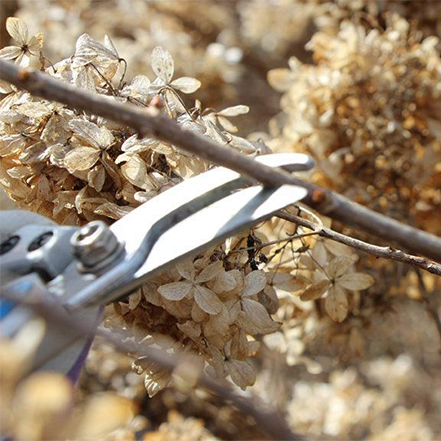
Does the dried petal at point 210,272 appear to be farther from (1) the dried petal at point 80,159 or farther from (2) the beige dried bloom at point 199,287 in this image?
(1) the dried petal at point 80,159

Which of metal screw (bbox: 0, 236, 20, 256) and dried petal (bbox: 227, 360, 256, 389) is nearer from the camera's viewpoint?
metal screw (bbox: 0, 236, 20, 256)

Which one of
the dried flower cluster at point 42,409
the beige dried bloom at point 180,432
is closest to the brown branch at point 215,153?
the dried flower cluster at point 42,409

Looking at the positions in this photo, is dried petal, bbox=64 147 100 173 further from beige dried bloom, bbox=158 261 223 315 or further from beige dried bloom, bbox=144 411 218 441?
beige dried bloom, bbox=144 411 218 441

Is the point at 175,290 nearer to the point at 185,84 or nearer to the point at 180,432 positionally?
the point at 185,84

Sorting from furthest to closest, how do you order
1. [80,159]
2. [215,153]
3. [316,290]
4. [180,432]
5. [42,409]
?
[180,432]
[316,290]
[80,159]
[215,153]
[42,409]

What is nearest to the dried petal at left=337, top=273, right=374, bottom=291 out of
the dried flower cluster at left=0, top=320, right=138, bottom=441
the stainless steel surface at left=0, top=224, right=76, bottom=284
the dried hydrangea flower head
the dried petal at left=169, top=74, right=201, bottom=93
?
the dried hydrangea flower head

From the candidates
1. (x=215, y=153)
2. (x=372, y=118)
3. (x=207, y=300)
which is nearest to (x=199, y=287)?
(x=207, y=300)

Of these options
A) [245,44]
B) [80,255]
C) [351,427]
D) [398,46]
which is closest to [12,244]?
[80,255]
